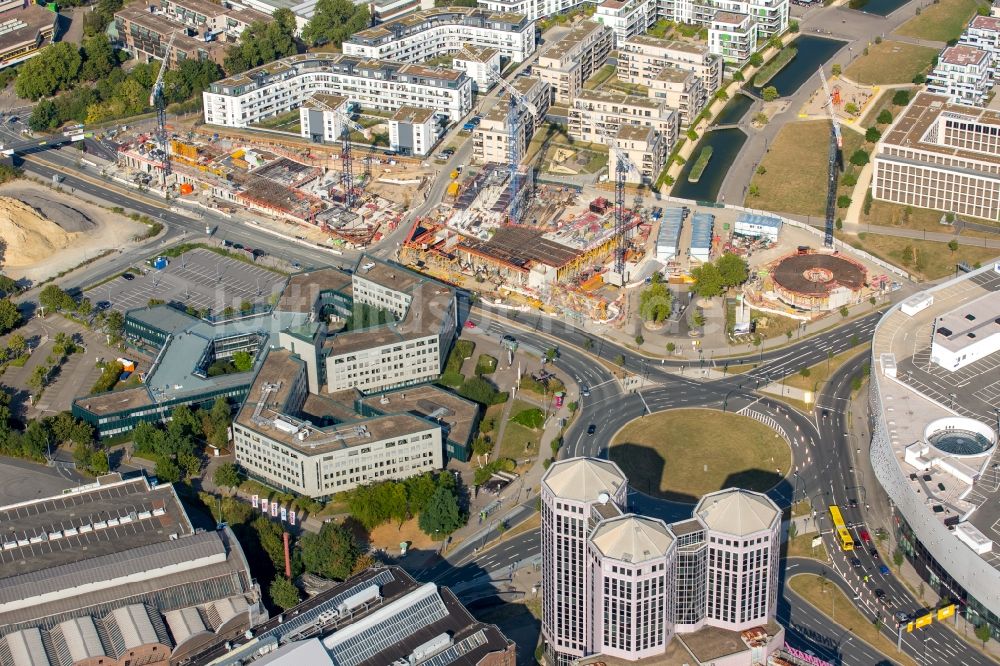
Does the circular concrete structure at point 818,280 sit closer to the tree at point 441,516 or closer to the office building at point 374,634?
the tree at point 441,516

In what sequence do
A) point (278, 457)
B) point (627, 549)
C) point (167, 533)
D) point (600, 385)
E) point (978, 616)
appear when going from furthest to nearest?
point (600, 385)
point (278, 457)
point (167, 533)
point (978, 616)
point (627, 549)

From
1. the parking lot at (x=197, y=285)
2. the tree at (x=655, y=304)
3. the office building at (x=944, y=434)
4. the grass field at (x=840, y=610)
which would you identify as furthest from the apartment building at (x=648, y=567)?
the parking lot at (x=197, y=285)

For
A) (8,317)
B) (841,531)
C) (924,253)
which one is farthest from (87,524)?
(924,253)

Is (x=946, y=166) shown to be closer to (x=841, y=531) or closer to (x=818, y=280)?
(x=818, y=280)

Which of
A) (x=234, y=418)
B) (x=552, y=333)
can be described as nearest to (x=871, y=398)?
(x=552, y=333)

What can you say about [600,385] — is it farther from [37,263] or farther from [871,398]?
[37,263]

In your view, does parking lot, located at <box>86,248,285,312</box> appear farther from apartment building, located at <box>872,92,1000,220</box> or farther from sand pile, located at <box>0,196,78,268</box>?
apartment building, located at <box>872,92,1000,220</box>

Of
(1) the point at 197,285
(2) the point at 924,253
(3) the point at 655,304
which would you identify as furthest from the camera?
(2) the point at 924,253

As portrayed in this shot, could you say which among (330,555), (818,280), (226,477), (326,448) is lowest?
(226,477)
